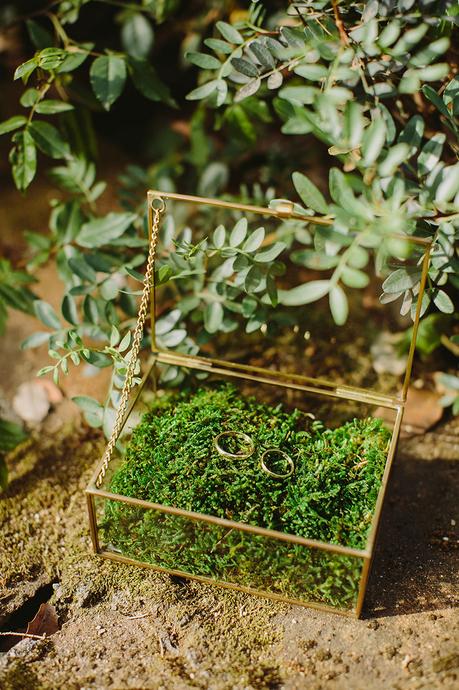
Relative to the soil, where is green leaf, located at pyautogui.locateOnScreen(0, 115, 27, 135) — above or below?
above

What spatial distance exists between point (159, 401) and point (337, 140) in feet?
2.74

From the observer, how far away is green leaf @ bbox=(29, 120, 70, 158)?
1.91 metres

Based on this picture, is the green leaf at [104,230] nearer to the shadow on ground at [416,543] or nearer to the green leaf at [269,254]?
the green leaf at [269,254]

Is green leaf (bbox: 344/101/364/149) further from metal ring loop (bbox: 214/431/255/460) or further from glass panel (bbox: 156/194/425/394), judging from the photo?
metal ring loop (bbox: 214/431/255/460)

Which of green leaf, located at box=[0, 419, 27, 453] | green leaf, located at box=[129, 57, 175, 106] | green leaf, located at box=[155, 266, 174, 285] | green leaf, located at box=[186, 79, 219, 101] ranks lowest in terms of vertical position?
green leaf, located at box=[0, 419, 27, 453]

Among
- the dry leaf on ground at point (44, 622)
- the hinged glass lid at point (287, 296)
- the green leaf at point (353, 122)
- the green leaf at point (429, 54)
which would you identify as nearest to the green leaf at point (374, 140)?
the green leaf at point (353, 122)

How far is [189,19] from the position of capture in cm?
263

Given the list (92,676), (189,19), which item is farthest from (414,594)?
(189,19)

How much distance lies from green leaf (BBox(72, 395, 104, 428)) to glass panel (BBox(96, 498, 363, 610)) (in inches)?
11.7

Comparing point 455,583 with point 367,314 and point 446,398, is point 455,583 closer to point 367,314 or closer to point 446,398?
point 446,398

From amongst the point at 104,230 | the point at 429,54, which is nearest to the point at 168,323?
the point at 104,230

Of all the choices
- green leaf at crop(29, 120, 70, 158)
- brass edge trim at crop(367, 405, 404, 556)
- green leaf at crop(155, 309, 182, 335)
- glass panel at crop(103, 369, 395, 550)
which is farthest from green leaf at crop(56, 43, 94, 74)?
brass edge trim at crop(367, 405, 404, 556)

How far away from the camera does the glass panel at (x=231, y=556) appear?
4.75ft

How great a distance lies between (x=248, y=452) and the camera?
1651 mm
